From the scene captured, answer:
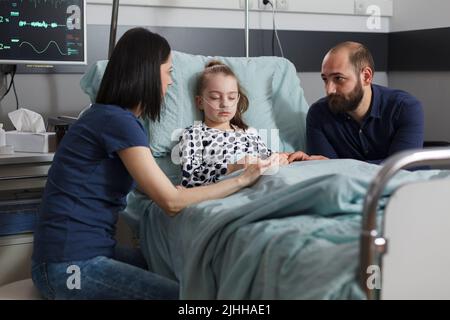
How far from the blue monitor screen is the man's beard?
42.2 inches

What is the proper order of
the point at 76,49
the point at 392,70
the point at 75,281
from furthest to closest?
the point at 392,70 < the point at 76,49 < the point at 75,281

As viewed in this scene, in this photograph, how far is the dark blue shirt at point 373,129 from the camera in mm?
2426

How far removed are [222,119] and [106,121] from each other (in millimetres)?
711

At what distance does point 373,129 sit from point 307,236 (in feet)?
4.36

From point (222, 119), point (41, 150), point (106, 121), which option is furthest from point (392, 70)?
point (106, 121)

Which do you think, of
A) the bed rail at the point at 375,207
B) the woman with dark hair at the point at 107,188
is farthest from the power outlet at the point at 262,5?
the bed rail at the point at 375,207

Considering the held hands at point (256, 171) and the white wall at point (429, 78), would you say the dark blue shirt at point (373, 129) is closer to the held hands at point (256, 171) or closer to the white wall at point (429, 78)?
the held hands at point (256, 171)

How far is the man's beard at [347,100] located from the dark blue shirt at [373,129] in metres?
0.04

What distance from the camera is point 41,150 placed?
2393mm

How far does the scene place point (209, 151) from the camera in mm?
2260

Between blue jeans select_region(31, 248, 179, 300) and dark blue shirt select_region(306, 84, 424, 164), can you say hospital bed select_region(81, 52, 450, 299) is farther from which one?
dark blue shirt select_region(306, 84, 424, 164)

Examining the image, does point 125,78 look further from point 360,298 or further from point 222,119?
point 360,298

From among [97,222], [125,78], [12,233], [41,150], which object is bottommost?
[12,233]

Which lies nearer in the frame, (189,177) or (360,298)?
(360,298)
